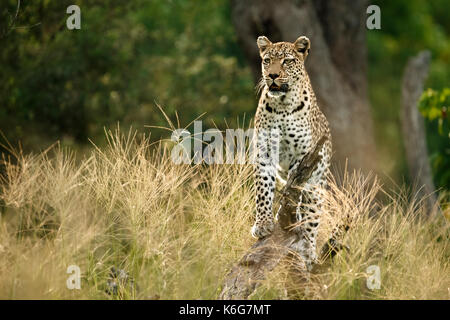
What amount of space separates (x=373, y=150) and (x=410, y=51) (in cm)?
1267

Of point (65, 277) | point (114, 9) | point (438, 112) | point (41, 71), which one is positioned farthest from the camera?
point (114, 9)

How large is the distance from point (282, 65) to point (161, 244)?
2.25 metres

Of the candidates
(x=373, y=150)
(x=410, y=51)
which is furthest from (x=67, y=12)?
(x=410, y=51)

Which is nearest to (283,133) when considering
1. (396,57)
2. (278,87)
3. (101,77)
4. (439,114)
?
(278,87)

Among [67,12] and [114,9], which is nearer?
[67,12]

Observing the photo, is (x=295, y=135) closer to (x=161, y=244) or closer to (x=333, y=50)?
(x=161, y=244)

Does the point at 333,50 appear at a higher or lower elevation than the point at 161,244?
higher

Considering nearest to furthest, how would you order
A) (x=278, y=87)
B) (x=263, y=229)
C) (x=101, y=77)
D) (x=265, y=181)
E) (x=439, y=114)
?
(x=263, y=229) < (x=278, y=87) < (x=265, y=181) < (x=439, y=114) < (x=101, y=77)

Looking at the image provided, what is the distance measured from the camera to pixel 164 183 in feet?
24.3

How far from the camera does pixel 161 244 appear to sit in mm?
6992

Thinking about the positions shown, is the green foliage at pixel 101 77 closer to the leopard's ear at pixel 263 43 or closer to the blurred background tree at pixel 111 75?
the blurred background tree at pixel 111 75

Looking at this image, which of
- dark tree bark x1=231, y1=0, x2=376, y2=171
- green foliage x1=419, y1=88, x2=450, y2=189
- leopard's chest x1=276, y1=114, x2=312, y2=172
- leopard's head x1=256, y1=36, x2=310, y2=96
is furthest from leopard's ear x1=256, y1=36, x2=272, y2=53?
dark tree bark x1=231, y1=0, x2=376, y2=171

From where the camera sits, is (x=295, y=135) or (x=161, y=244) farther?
(x=295, y=135)

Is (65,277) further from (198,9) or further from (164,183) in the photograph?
(198,9)
